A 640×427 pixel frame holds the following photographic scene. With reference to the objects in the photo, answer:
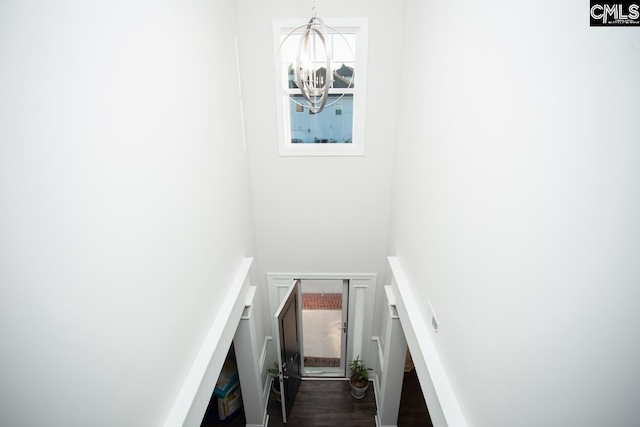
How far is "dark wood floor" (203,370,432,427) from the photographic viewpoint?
4785mm

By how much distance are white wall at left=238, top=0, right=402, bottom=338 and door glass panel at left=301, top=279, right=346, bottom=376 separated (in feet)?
3.29

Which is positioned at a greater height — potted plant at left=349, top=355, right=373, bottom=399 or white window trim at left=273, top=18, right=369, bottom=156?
white window trim at left=273, top=18, right=369, bottom=156

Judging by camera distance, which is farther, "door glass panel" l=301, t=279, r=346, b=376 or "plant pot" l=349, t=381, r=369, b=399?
"door glass panel" l=301, t=279, r=346, b=376

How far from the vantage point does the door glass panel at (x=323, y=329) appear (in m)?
5.85

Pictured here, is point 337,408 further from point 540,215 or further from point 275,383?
point 540,215

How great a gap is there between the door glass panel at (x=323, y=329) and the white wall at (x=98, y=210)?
3.56 meters

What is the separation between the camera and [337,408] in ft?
16.6

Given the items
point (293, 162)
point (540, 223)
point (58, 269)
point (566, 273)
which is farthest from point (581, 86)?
point (293, 162)

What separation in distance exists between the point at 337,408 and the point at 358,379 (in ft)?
1.83

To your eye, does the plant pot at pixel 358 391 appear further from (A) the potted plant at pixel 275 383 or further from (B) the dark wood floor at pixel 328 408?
(A) the potted plant at pixel 275 383

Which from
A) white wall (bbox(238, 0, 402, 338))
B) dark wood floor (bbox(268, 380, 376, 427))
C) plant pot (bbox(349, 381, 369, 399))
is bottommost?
dark wood floor (bbox(268, 380, 376, 427))

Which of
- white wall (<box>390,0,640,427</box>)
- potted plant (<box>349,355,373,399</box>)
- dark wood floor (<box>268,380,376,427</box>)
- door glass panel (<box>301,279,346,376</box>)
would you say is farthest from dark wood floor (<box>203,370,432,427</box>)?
white wall (<box>390,0,640,427</box>)

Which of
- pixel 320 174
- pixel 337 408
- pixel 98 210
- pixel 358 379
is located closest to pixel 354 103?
pixel 320 174

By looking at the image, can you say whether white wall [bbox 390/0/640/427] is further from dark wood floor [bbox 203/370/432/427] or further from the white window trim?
dark wood floor [bbox 203/370/432/427]
